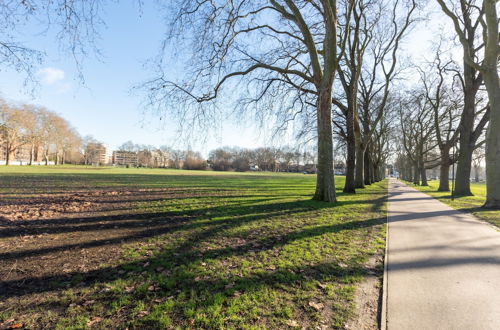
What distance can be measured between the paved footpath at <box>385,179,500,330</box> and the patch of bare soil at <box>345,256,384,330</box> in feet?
0.47

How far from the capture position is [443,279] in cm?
373

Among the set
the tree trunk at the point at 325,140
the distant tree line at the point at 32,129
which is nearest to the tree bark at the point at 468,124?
the tree trunk at the point at 325,140

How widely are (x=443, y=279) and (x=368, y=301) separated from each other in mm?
1603

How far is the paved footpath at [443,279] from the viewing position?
2760 millimetres

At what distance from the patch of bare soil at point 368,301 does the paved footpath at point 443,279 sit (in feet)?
A: 0.47

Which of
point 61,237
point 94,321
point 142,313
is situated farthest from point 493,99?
point 61,237

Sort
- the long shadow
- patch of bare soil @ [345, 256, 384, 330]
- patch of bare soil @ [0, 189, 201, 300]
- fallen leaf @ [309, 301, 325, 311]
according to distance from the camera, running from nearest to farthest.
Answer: patch of bare soil @ [345, 256, 384, 330] < fallen leaf @ [309, 301, 325, 311] < the long shadow < patch of bare soil @ [0, 189, 201, 300]

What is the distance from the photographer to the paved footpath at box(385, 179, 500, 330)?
2.76 m

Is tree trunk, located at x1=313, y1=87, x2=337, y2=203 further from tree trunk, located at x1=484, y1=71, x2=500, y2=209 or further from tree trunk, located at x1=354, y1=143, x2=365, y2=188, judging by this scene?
tree trunk, located at x1=354, y1=143, x2=365, y2=188

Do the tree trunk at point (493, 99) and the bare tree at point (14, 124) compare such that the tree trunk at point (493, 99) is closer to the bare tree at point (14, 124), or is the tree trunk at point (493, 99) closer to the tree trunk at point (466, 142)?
the tree trunk at point (466, 142)

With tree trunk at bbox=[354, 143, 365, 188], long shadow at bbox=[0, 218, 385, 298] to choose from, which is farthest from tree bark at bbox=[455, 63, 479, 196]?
long shadow at bbox=[0, 218, 385, 298]

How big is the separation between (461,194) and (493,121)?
788 centimetres

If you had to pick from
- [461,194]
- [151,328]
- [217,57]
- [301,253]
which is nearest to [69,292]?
[151,328]

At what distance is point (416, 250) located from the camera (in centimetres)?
507
